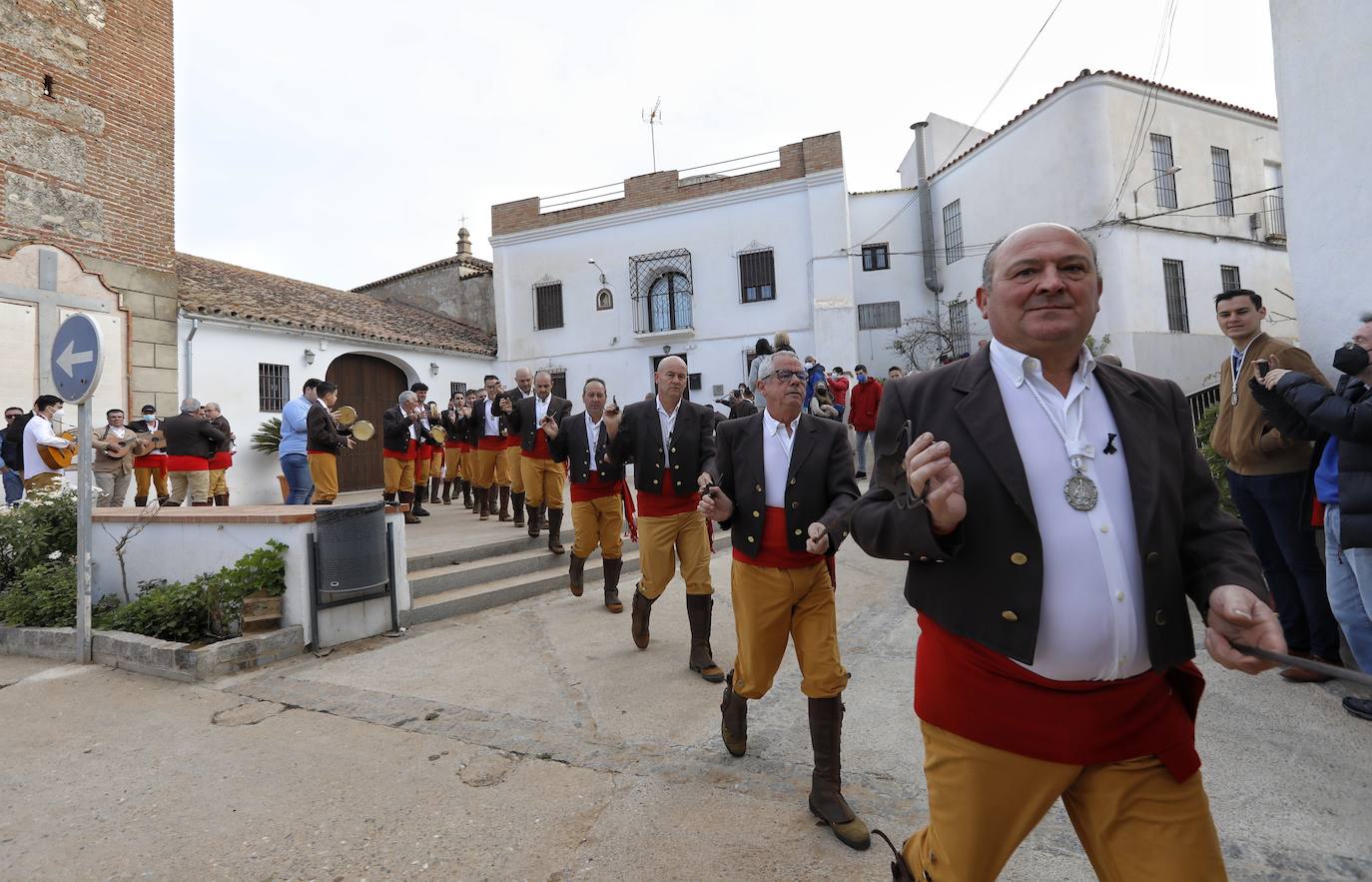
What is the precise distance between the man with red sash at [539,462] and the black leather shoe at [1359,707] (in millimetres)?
6515

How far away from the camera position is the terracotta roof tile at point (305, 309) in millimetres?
14475

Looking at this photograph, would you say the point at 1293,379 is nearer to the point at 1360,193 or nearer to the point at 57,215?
the point at 1360,193

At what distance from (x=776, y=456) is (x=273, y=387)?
14.8 metres

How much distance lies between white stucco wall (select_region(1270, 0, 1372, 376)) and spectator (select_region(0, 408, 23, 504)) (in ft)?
44.4

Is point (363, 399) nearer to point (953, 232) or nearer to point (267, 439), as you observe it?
point (267, 439)

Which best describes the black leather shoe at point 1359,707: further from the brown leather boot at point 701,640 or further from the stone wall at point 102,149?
the stone wall at point 102,149

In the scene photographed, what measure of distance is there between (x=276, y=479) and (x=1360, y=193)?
54.0ft

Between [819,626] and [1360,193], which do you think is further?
[1360,193]

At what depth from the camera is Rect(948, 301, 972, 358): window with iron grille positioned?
2056cm

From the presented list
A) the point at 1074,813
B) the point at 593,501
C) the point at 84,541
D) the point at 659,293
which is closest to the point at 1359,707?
the point at 1074,813

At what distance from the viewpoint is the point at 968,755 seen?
5.29ft

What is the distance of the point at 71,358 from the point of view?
5.28 metres

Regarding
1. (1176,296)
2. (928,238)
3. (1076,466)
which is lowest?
(1076,466)

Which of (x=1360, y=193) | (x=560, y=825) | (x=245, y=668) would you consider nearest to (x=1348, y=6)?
(x=1360, y=193)
